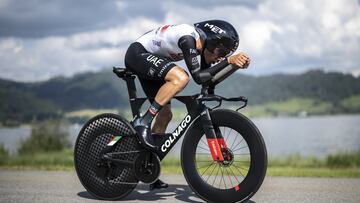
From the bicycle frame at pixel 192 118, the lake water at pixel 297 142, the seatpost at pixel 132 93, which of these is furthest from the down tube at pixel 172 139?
the seatpost at pixel 132 93

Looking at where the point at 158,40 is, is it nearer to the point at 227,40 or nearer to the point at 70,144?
the point at 227,40

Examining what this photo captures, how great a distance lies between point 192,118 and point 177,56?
29.5 inches

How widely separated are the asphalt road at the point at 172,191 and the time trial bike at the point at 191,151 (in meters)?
0.33

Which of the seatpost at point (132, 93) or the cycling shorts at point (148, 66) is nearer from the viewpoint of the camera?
the cycling shorts at point (148, 66)

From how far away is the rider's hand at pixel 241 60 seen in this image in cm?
489

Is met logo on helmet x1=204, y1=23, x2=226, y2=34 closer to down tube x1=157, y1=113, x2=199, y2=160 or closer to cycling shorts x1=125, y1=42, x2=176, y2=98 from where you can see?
cycling shorts x1=125, y1=42, x2=176, y2=98

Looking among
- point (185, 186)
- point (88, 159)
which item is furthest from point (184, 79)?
point (185, 186)

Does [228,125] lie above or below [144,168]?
above

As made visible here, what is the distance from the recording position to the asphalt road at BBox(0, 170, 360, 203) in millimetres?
5652

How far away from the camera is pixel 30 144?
2702cm

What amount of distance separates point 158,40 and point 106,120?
1.18 metres

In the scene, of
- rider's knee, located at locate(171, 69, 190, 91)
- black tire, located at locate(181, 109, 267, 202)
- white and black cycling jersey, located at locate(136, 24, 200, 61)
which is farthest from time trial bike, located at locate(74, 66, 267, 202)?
white and black cycling jersey, located at locate(136, 24, 200, 61)

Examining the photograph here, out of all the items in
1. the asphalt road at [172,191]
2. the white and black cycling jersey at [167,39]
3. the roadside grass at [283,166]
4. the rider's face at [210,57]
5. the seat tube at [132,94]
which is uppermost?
the white and black cycling jersey at [167,39]

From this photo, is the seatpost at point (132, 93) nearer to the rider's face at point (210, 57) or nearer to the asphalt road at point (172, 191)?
the rider's face at point (210, 57)
